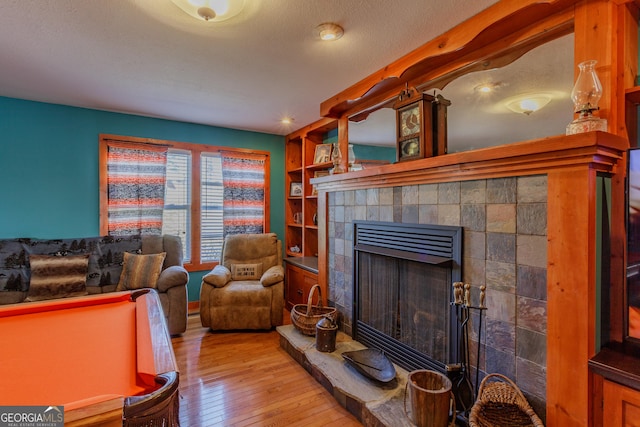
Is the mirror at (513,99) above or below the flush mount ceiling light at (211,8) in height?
below

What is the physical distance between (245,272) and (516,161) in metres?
3.20

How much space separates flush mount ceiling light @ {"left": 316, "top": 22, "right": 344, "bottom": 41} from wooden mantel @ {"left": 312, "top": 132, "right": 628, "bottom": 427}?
1230 millimetres

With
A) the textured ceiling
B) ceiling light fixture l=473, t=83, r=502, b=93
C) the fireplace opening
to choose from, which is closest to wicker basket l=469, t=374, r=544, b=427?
the fireplace opening

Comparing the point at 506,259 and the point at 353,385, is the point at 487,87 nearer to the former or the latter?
the point at 506,259

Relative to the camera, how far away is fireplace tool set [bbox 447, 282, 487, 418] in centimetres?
175

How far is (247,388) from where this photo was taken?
2.40 meters

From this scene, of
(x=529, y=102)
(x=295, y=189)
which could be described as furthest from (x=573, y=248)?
(x=295, y=189)

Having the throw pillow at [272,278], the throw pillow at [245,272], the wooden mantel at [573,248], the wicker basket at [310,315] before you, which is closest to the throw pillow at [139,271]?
the throw pillow at [245,272]

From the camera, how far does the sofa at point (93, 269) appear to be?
293 centimetres

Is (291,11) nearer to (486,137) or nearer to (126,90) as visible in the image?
(486,137)

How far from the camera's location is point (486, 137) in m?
1.83

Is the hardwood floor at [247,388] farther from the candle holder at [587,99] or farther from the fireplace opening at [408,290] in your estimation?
the candle holder at [587,99]

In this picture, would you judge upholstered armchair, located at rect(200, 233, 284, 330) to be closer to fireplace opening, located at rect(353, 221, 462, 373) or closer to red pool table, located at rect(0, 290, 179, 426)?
fireplace opening, located at rect(353, 221, 462, 373)

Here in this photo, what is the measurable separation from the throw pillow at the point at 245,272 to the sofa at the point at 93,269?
65cm
